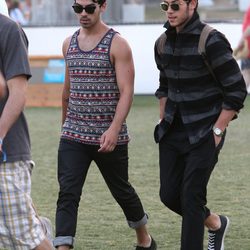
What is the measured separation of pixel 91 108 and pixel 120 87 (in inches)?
9.3

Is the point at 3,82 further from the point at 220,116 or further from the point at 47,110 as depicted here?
the point at 47,110

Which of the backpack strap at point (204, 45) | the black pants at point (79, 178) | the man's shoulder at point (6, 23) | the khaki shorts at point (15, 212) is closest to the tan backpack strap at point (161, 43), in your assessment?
the backpack strap at point (204, 45)

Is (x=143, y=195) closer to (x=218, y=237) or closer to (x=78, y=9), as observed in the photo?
(x=218, y=237)

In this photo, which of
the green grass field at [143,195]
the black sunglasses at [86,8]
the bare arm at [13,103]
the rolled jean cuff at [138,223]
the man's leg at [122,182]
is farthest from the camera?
the green grass field at [143,195]

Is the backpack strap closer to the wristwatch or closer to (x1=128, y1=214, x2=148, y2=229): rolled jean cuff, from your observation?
the wristwatch

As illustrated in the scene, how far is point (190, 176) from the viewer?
601 centimetres

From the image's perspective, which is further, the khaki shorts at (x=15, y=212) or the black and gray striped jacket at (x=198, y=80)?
the black and gray striped jacket at (x=198, y=80)

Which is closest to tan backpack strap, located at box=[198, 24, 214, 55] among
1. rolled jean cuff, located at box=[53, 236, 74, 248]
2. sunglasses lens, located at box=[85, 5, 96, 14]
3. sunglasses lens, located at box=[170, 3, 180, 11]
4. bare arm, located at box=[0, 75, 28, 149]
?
sunglasses lens, located at box=[170, 3, 180, 11]

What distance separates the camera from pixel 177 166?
20.2 feet

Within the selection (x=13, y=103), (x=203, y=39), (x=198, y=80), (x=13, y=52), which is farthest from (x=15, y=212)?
(x=203, y=39)

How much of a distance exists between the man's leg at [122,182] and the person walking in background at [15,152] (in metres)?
1.17

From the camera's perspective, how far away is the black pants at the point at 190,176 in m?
6.00

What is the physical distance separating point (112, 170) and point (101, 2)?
43.7 inches

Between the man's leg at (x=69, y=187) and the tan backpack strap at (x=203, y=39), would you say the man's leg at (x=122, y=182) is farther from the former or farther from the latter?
the tan backpack strap at (x=203, y=39)
